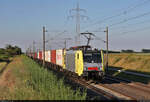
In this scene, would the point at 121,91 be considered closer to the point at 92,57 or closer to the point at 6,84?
the point at 92,57

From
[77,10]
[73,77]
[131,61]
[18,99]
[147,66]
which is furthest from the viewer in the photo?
[131,61]

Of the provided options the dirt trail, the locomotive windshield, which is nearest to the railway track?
the locomotive windshield

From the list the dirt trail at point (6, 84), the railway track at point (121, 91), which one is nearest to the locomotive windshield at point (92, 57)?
the railway track at point (121, 91)

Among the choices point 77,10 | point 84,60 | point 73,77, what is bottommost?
point 73,77

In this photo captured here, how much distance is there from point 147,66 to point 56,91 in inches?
1167

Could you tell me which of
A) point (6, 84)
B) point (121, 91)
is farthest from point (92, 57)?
point (6, 84)

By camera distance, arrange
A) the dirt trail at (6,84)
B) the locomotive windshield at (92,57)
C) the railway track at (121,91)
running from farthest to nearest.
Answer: the locomotive windshield at (92,57) < the dirt trail at (6,84) < the railway track at (121,91)

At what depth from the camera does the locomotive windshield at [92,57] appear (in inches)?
779

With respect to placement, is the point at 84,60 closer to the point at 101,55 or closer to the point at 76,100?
the point at 101,55

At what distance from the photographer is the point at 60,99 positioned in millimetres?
9039

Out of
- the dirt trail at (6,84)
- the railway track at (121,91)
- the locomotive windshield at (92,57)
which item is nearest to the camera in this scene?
the railway track at (121,91)

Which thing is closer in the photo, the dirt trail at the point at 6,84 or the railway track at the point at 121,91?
the railway track at the point at 121,91

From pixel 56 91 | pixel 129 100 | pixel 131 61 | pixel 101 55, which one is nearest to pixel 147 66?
pixel 131 61

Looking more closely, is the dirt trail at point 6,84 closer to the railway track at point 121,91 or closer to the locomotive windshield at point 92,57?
the railway track at point 121,91
